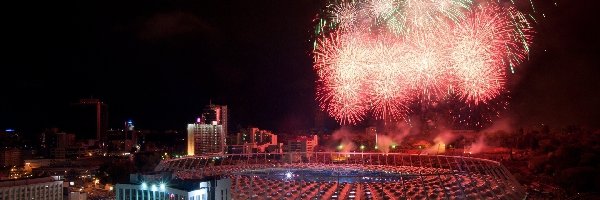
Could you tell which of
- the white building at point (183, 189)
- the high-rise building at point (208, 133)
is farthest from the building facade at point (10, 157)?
the white building at point (183, 189)

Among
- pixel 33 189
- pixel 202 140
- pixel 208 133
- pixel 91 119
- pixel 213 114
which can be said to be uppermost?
pixel 91 119

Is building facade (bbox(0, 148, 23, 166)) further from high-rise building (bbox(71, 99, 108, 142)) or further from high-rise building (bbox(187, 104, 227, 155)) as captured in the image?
high-rise building (bbox(71, 99, 108, 142))

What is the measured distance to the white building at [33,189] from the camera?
3129 cm

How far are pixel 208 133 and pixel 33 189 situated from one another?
93.8 ft

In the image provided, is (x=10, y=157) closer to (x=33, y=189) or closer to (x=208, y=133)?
(x=208, y=133)

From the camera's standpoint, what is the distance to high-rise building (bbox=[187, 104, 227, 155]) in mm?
59625

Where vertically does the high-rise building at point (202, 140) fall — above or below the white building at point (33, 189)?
above

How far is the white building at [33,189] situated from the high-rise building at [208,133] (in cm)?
2302

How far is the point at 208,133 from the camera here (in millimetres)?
61156

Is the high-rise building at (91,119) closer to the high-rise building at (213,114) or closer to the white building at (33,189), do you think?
the high-rise building at (213,114)

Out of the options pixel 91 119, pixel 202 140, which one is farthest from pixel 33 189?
pixel 91 119

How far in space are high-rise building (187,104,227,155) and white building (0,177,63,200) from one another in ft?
75.5

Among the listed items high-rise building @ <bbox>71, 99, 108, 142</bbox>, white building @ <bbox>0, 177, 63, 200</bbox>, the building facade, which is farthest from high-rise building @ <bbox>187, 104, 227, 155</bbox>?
high-rise building @ <bbox>71, 99, 108, 142</bbox>

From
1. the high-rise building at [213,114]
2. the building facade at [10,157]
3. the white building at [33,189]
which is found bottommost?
the white building at [33,189]
